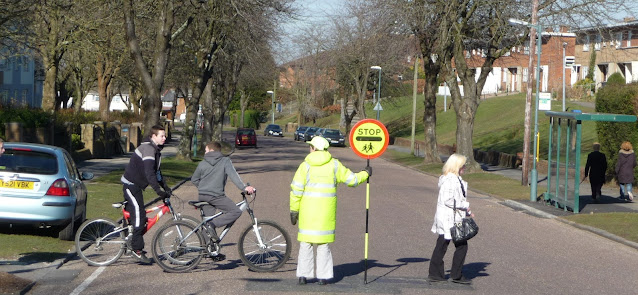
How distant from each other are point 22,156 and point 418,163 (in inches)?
1258

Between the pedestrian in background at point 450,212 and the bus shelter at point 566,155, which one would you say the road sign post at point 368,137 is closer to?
the pedestrian in background at point 450,212

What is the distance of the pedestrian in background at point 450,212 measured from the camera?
9695mm

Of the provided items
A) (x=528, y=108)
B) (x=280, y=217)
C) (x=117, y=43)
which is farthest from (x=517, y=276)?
(x=117, y=43)

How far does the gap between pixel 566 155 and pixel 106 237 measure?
12.9m

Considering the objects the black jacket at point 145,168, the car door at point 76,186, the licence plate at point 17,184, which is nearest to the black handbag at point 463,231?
the black jacket at point 145,168

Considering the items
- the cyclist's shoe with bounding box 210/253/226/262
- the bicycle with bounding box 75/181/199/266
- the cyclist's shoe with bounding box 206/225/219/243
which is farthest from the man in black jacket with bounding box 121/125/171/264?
the cyclist's shoe with bounding box 210/253/226/262

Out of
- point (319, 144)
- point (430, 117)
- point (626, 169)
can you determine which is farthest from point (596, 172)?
point (430, 117)

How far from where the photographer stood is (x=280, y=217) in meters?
16.7

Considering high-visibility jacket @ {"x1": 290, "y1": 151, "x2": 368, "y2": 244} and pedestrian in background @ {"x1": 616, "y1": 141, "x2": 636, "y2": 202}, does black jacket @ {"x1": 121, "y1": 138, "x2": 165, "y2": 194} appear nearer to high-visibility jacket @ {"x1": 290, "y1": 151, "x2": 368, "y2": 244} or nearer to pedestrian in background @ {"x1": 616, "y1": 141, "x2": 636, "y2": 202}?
high-visibility jacket @ {"x1": 290, "y1": 151, "x2": 368, "y2": 244}

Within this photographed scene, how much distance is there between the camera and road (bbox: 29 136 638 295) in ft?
31.1

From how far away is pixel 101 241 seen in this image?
10766 millimetres

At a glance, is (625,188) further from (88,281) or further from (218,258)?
(88,281)

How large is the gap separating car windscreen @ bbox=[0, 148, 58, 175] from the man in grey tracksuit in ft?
10.5

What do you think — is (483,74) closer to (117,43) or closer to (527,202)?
(527,202)
